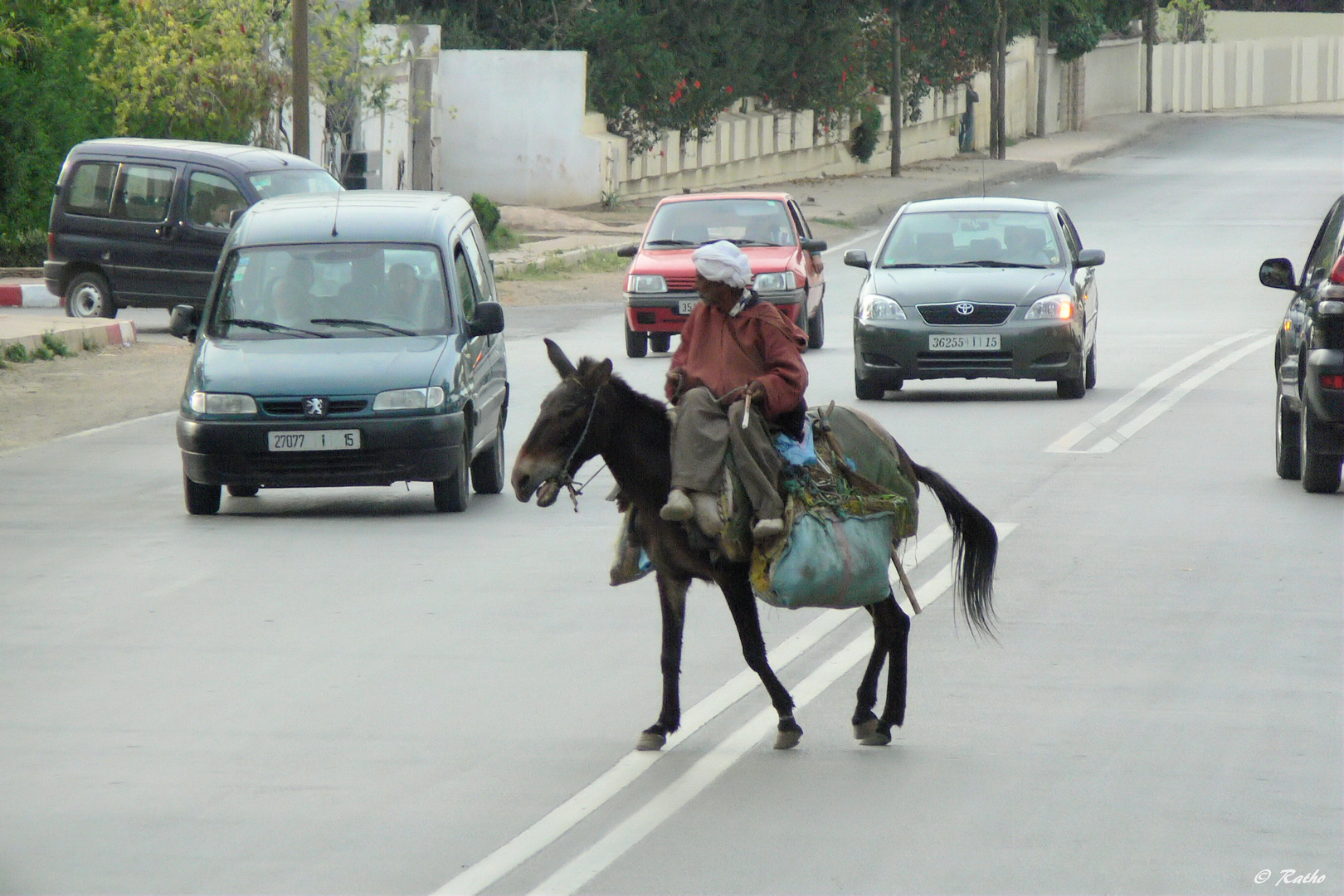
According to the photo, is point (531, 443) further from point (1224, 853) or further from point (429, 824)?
point (1224, 853)

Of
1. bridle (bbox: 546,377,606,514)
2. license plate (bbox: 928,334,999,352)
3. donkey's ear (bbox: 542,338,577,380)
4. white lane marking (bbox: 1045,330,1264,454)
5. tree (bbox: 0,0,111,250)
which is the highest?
tree (bbox: 0,0,111,250)

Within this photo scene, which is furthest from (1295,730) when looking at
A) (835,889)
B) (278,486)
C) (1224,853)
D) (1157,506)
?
(278,486)

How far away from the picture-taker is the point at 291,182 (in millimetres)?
25688

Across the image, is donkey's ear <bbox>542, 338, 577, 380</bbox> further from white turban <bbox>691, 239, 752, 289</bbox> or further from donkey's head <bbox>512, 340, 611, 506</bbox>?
white turban <bbox>691, 239, 752, 289</bbox>

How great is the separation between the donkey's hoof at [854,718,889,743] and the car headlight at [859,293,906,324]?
37.8ft

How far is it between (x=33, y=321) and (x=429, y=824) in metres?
19.0

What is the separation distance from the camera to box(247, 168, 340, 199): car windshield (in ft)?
82.0

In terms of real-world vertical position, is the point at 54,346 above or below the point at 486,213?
below

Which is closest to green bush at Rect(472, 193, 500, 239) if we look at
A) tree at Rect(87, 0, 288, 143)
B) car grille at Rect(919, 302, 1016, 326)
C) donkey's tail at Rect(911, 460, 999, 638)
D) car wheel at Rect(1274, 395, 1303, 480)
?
tree at Rect(87, 0, 288, 143)

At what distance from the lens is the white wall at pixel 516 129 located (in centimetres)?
4638

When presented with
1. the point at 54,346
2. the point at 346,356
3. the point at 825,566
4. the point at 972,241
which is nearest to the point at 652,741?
the point at 825,566

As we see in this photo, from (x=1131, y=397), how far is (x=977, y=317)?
166 centimetres

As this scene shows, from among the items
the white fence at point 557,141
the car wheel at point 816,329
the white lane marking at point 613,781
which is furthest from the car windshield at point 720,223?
the white lane marking at point 613,781

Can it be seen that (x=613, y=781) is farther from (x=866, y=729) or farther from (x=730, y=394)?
(x=730, y=394)
